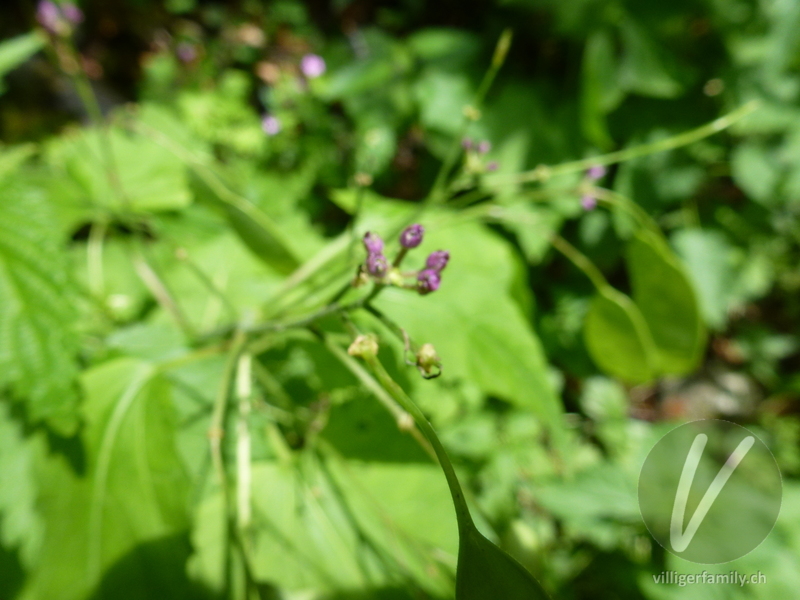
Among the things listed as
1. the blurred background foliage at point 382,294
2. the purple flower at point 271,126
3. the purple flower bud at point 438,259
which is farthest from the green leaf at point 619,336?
the purple flower at point 271,126

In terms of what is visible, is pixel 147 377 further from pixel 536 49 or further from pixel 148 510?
pixel 536 49

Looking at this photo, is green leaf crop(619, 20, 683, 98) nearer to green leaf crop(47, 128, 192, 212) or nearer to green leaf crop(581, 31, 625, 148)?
green leaf crop(581, 31, 625, 148)

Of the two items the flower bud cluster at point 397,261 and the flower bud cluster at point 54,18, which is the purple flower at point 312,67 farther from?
the flower bud cluster at point 397,261

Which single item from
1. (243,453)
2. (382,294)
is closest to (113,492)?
(243,453)

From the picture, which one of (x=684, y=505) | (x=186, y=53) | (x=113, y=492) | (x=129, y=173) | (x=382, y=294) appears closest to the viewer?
(x=113, y=492)

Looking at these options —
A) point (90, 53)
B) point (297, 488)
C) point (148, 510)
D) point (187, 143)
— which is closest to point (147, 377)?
point (148, 510)

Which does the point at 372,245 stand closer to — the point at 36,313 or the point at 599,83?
the point at 36,313
